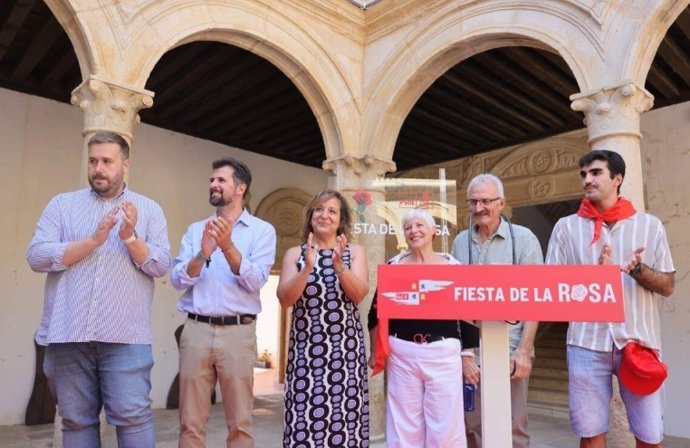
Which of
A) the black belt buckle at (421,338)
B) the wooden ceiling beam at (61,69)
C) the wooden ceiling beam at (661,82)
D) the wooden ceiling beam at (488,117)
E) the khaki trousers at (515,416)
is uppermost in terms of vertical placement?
the wooden ceiling beam at (61,69)

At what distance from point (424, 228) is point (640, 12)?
3044 mm

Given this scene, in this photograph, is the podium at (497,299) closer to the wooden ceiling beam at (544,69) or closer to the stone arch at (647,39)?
the stone arch at (647,39)

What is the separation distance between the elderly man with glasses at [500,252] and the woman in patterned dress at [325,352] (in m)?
0.54

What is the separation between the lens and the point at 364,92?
566cm

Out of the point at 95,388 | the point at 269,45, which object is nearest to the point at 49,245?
the point at 95,388

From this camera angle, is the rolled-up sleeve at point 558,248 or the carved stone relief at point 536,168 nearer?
the rolled-up sleeve at point 558,248

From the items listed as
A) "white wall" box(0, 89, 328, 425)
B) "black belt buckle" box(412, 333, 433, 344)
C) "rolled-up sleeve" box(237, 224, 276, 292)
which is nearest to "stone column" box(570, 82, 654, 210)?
"black belt buckle" box(412, 333, 433, 344)

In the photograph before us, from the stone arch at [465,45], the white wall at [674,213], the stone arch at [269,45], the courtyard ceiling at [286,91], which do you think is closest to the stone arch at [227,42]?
the stone arch at [269,45]

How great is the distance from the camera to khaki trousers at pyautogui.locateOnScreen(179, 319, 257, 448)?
225 cm

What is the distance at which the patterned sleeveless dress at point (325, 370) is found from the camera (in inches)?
85.0

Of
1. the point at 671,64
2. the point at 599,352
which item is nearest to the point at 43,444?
the point at 599,352

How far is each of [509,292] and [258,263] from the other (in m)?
1.26

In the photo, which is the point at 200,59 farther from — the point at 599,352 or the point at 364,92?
the point at 599,352

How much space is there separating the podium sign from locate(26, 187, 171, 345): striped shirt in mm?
Result: 1119
